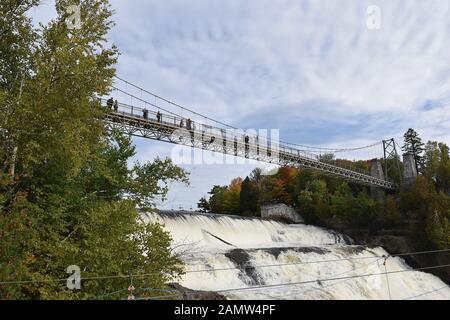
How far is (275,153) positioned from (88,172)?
99.8ft

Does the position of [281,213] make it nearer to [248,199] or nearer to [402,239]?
[248,199]

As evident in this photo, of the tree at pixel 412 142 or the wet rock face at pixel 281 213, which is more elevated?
the tree at pixel 412 142

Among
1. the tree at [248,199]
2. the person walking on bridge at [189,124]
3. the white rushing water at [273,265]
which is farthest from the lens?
the tree at [248,199]

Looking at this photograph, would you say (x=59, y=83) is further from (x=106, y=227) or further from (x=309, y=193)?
(x=309, y=193)

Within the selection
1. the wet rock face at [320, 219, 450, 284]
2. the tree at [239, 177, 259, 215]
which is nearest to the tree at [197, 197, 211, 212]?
the tree at [239, 177, 259, 215]

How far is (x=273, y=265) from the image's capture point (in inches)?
568

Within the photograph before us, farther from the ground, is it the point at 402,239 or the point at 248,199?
the point at 248,199

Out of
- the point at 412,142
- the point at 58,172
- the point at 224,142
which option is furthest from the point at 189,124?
the point at 412,142

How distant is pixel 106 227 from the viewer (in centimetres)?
886

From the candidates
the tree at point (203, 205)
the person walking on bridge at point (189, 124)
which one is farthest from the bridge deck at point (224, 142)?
the tree at point (203, 205)

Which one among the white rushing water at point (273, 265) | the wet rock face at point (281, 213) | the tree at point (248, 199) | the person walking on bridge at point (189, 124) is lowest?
the white rushing water at point (273, 265)

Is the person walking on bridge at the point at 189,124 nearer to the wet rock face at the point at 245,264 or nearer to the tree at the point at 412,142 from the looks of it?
the wet rock face at the point at 245,264

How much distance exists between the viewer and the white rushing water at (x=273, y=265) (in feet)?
56.4
